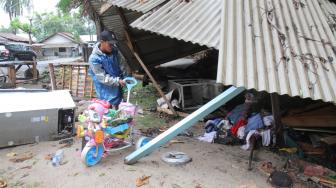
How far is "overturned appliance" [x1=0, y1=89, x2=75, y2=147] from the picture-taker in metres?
5.19

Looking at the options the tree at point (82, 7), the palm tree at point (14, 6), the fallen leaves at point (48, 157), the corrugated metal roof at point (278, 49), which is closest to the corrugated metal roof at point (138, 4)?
the corrugated metal roof at point (278, 49)

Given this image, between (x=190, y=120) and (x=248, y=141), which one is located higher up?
(x=190, y=120)

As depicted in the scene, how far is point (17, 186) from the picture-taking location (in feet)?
13.4

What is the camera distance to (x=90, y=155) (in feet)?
14.5

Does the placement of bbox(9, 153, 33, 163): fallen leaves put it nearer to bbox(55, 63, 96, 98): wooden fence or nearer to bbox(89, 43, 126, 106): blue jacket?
bbox(89, 43, 126, 106): blue jacket

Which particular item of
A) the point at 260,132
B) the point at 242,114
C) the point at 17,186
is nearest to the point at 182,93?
the point at 242,114

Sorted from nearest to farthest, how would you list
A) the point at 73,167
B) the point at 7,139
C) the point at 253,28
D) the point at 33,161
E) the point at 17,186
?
1. the point at 253,28
2. the point at 17,186
3. the point at 73,167
4. the point at 33,161
5. the point at 7,139

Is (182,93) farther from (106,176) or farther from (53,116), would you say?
(106,176)

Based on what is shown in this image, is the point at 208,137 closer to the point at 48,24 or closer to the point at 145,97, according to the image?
the point at 145,97

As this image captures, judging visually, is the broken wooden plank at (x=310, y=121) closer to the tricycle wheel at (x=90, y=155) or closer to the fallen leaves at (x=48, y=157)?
the tricycle wheel at (x=90, y=155)

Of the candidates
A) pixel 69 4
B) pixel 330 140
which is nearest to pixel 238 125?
pixel 330 140

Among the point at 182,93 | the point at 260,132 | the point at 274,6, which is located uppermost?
the point at 274,6

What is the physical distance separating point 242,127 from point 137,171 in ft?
7.97

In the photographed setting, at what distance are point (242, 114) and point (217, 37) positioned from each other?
105 inches
